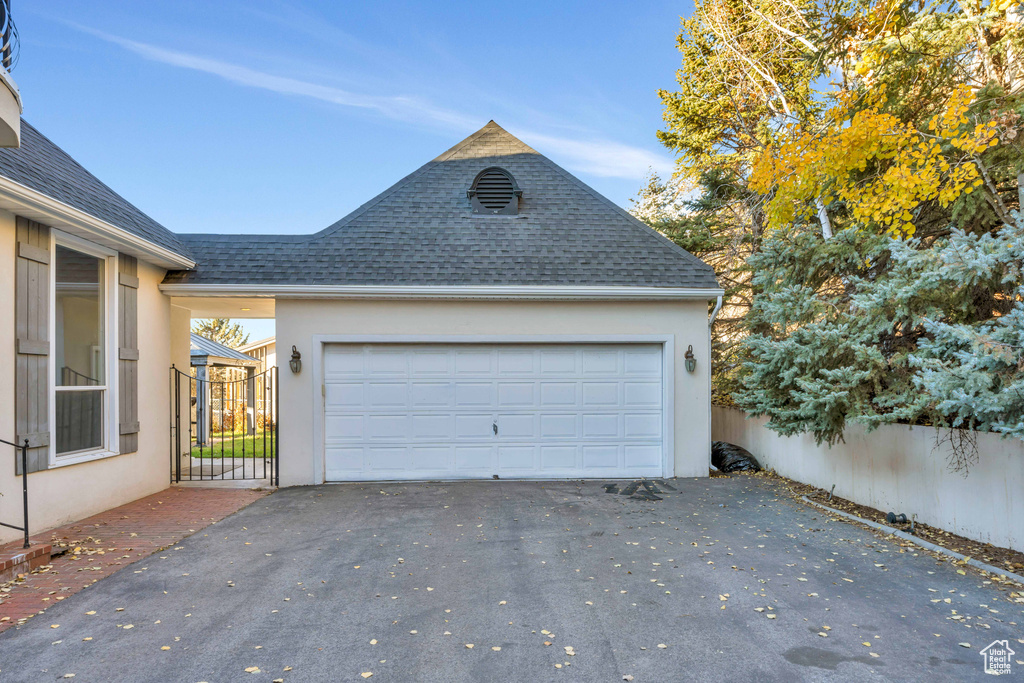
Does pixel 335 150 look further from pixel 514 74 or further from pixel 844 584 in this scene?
pixel 844 584

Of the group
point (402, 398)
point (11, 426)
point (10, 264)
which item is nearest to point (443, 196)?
point (402, 398)

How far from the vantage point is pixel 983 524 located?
16.8 ft

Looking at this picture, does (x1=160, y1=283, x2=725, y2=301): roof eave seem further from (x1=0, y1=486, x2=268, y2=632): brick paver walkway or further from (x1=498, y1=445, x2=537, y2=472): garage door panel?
(x1=0, y1=486, x2=268, y2=632): brick paver walkway

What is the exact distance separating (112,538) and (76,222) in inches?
128

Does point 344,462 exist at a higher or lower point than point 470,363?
lower

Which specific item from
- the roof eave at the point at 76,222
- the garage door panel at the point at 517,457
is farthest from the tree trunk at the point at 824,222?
the roof eave at the point at 76,222

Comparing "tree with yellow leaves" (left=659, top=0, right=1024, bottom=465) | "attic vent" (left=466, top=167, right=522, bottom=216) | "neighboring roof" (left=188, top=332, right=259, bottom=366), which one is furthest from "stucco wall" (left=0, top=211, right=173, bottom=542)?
"tree with yellow leaves" (left=659, top=0, right=1024, bottom=465)

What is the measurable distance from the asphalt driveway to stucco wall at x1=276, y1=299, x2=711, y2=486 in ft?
7.17

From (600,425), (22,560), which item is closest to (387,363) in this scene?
(600,425)

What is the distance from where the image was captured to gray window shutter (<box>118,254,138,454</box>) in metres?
6.97

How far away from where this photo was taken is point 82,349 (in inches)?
257

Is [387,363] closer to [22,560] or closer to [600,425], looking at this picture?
[600,425]

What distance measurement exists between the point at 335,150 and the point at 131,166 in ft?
24.5

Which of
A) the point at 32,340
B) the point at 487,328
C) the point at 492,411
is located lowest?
the point at 492,411
